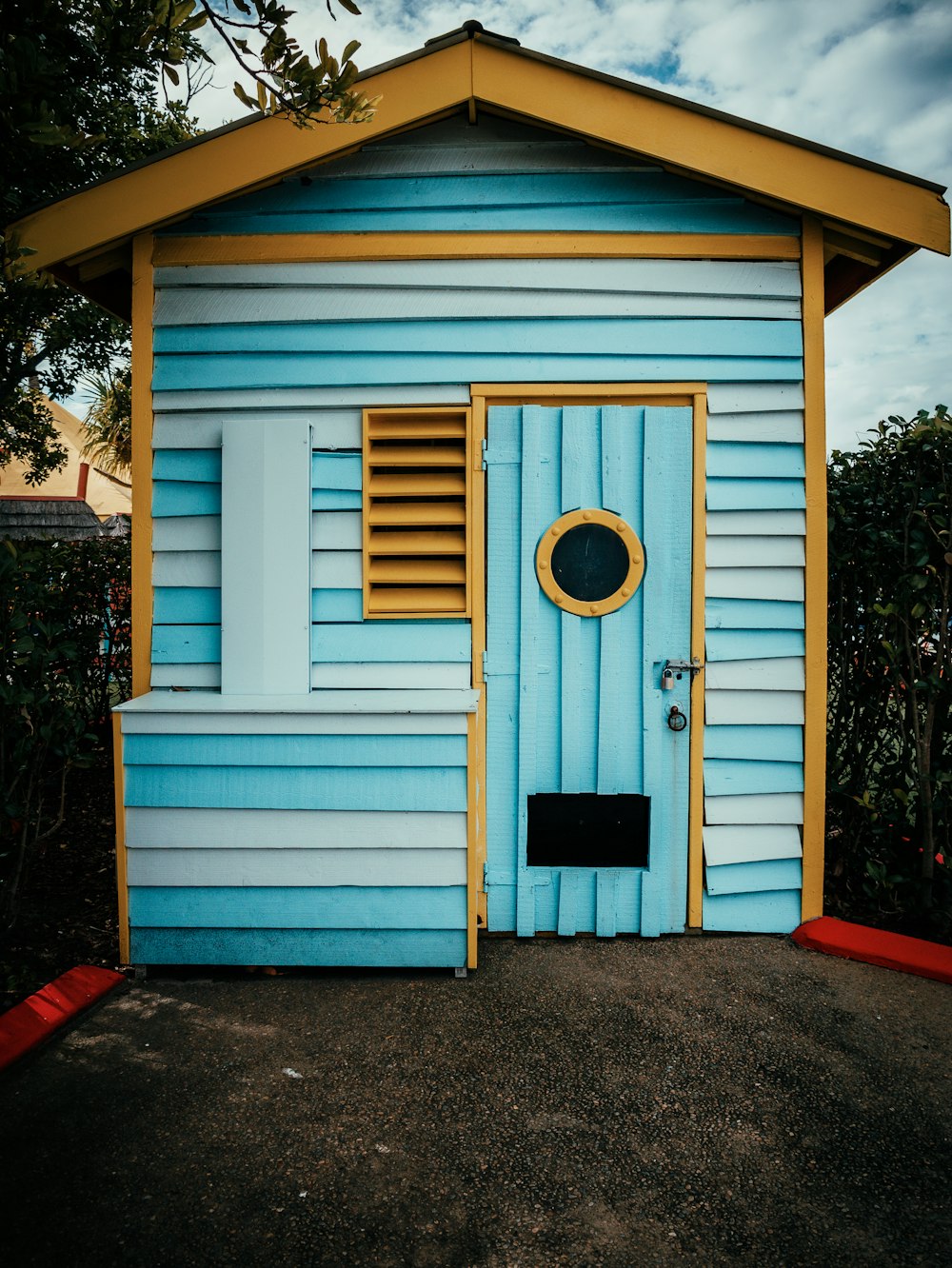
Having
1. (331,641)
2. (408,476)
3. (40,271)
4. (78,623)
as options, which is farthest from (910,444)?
(78,623)

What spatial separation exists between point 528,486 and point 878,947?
258cm

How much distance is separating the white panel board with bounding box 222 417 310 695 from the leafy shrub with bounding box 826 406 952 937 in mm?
2620

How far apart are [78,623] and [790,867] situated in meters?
4.74

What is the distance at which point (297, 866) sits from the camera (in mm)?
3131

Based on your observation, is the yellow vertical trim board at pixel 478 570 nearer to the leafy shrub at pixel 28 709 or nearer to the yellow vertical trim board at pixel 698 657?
the yellow vertical trim board at pixel 698 657

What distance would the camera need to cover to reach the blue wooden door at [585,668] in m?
3.34

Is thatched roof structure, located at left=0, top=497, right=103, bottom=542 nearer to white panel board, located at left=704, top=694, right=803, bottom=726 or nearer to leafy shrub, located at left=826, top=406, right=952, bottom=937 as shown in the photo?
white panel board, located at left=704, top=694, right=803, bottom=726

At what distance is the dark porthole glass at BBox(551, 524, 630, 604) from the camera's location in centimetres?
336

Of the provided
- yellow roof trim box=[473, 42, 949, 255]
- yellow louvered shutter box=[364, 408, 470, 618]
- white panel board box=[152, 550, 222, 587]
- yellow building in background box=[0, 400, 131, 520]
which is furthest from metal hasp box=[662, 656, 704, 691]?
yellow building in background box=[0, 400, 131, 520]

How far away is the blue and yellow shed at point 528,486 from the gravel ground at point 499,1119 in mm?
579

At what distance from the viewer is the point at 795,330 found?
3.36 m

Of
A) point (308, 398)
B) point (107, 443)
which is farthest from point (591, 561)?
point (107, 443)

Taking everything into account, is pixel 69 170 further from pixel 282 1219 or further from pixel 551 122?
pixel 282 1219

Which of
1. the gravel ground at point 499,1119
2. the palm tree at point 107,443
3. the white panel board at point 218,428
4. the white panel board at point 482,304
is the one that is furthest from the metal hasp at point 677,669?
the palm tree at point 107,443
